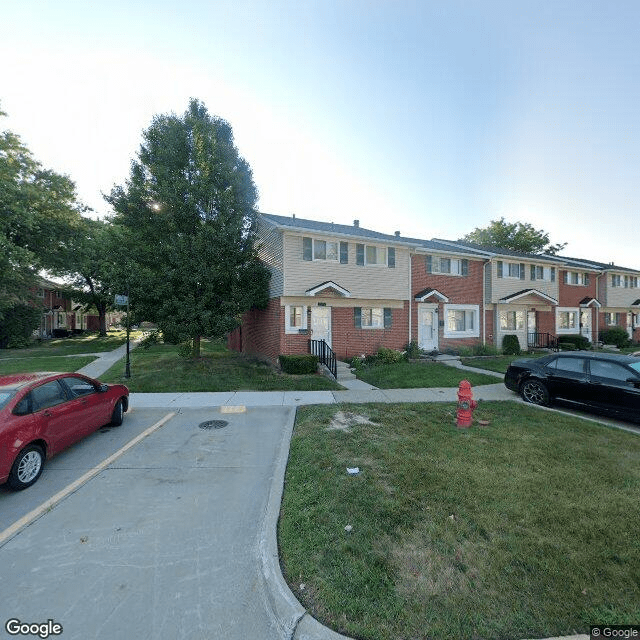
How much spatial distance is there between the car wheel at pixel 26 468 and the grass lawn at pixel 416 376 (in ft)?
29.3

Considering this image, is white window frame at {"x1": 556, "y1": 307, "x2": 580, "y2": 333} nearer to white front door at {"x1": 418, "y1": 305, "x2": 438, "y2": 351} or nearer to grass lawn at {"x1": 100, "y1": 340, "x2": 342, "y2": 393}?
white front door at {"x1": 418, "y1": 305, "x2": 438, "y2": 351}

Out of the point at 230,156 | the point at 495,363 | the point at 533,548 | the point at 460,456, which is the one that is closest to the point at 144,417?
the point at 460,456

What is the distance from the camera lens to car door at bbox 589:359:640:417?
7191mm

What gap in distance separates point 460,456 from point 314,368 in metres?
8.13

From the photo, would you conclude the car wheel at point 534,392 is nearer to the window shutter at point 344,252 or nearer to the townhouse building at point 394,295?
the townhouse building at point 394,295

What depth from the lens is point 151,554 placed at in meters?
3.27

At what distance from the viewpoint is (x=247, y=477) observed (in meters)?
4.95

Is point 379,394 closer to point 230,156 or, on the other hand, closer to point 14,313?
point 230,156

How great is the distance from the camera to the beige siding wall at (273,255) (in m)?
14.3

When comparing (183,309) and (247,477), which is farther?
(183,309)

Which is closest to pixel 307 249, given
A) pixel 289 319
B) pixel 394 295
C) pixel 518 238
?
pixel 289 319

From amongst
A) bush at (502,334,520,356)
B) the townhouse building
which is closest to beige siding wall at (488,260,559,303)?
the townhouse building

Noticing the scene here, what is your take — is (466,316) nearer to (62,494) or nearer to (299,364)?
(299,364)

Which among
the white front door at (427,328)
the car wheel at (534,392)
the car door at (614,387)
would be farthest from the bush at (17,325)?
the car door at (614,387)
